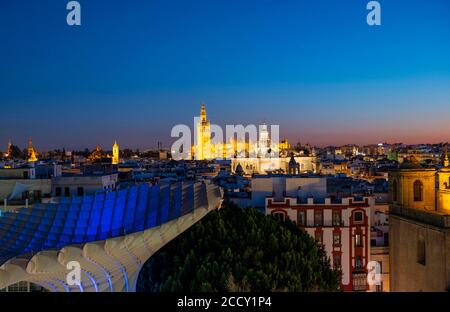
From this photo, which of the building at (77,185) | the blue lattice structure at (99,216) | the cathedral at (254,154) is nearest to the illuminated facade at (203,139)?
A: the cathedral at (254,154)

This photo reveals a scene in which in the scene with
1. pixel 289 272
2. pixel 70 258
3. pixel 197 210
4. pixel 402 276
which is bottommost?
pixel 402 276

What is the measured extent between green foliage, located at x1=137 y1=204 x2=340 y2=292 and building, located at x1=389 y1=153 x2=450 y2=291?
5459 mm

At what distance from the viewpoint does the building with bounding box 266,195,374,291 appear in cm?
2722

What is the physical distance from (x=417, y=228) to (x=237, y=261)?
11227mm

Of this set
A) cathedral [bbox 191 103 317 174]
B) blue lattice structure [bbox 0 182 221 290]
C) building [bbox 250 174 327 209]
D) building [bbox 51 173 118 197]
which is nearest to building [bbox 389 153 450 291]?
building [bbox 250 174 327 209]

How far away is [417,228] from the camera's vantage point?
2412 centimetres

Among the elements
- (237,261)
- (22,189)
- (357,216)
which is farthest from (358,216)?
(22,189)

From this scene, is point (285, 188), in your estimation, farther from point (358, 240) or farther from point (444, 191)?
point (444, 191)

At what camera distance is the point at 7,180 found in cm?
3102

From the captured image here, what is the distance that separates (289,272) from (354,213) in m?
12.9

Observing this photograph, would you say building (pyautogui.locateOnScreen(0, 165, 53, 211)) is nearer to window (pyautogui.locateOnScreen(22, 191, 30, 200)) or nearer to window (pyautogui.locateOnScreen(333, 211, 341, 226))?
window (pyautogui.locateOnScreen(22, 191, 30, 200))
